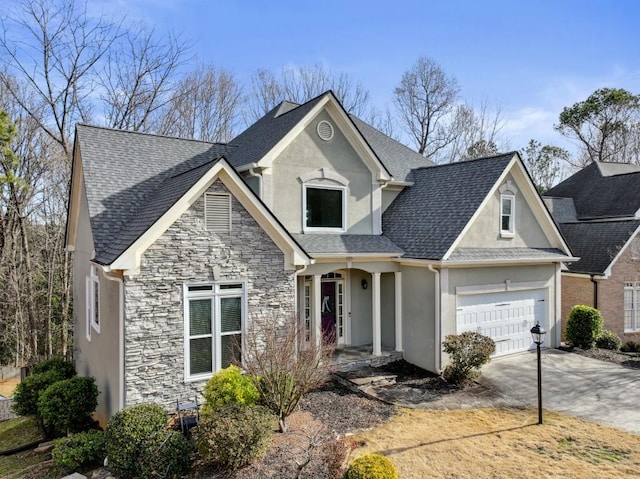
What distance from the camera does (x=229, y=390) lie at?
27.9 feet

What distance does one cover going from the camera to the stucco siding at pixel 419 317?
12562 millimetres

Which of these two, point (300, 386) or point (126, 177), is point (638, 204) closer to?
point (300, 386)

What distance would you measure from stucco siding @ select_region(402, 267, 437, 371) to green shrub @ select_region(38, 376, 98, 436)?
8.82 m

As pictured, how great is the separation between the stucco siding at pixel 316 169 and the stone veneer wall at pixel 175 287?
8.51ft

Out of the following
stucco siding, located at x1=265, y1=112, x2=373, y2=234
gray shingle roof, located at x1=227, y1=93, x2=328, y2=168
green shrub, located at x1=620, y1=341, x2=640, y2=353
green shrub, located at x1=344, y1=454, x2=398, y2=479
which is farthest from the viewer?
green shrub, located at x1=620, y1=341, x2=640, y2=353

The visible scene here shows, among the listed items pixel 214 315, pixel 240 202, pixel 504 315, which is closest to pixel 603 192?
pixel 504 315

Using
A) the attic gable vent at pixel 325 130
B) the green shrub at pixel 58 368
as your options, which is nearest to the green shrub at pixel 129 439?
the green shrub at pixel 58 368

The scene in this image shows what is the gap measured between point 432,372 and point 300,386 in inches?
203

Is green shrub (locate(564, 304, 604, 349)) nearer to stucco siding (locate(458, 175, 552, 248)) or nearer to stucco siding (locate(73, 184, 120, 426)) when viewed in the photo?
stucco siding (locate(458, 175, 552, 248))

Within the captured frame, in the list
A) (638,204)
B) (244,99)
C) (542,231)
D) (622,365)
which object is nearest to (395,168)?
(542,231)

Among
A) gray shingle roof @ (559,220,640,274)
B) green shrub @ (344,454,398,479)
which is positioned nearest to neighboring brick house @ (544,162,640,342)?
gray shingle roof @ (559,220,640,274)

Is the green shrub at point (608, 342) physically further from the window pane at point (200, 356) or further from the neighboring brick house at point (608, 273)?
the window pane at point (200, 356)

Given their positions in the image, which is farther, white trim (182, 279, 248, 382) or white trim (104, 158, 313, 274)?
white trim (182, 279, 248, 382)

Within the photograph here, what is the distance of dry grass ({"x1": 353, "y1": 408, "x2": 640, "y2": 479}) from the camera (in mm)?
7238
